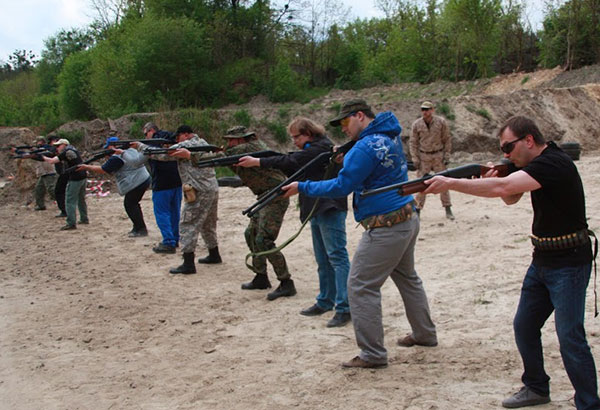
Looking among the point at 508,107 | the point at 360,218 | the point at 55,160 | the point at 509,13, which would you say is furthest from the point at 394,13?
the point at 360,218

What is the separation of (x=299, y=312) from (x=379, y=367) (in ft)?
6.05

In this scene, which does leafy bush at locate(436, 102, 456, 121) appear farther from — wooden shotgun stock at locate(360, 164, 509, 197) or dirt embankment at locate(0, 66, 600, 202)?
wooden shotgun stock at locate(360, 164, 509, 197)

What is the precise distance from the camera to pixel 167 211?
382 inches

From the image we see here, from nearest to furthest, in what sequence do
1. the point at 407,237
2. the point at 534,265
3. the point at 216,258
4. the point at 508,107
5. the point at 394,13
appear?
the point at 534,265
the point at 407,237
the point at 216,258
the point at 508,107
the point at 394,13

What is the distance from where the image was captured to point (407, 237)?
4.52 m

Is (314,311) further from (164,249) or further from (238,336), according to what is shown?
(164,249)

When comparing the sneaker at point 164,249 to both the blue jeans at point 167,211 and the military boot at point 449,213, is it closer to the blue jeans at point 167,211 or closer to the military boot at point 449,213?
the blue jeans at point 167,211

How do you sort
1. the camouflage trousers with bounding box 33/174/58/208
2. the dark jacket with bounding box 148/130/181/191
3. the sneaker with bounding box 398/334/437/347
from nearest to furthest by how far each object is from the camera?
the sneaker with bounding box 398/334/437/347 < the dark jacket with bounding box 148/130/181/191 < the camouflage trousers with bounding box 33/174/58/208

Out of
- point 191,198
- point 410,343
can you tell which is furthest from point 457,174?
point 191,198

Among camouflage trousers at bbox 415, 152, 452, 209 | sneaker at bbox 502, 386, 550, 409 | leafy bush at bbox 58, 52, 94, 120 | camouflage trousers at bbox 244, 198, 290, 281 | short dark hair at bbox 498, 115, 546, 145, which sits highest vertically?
leafy bush at bbox 58, 52, 94, 120

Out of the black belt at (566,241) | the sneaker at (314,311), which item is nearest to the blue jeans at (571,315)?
the black belt at (566,241)

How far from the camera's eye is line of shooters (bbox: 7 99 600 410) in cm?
346

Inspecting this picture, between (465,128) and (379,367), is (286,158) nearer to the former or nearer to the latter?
(379,367)

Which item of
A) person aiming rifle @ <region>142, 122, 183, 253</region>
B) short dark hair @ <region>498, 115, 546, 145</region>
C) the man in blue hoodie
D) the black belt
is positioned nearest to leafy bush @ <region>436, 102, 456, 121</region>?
person aiming rifle @ <region>142, 122, 183, 253</region>
